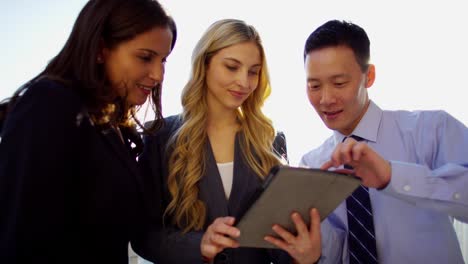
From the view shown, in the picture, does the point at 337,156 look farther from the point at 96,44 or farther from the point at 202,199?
the point at 96,44

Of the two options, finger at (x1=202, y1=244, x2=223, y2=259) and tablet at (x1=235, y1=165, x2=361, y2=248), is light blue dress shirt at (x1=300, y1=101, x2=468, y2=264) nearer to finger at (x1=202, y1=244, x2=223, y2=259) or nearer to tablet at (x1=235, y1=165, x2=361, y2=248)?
tablet at (x1=235, y1=165, x2=361, y2=248)

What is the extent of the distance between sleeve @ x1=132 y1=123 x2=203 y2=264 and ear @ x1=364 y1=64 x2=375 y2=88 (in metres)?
0.98

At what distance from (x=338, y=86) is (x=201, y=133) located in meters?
0.67

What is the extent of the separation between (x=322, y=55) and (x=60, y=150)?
1.13 metres

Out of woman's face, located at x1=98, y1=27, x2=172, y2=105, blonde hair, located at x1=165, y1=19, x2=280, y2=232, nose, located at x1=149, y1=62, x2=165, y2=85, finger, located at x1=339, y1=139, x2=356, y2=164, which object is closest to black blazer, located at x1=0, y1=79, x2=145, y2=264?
woman's face, located at x1=98, y1=27, x2=172, y2=105

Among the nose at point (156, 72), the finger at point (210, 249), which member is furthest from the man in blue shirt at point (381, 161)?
the nose at point (156, 72)

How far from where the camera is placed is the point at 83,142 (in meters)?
1.08

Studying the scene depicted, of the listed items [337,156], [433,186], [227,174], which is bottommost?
[227,174]

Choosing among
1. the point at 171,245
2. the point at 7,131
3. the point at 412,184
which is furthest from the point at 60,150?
the point at 412,184

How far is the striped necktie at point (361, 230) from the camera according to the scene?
1.46 m

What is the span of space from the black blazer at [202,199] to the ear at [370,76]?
66 cm

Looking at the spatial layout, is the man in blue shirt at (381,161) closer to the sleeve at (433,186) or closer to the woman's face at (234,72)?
the sleeve at (433,186)

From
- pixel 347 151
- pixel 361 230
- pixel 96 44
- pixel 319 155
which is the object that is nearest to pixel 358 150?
pixel 347 151

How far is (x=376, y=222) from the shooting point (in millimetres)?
1508
